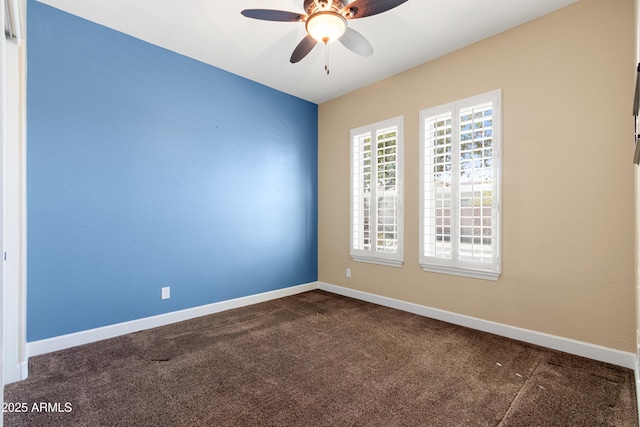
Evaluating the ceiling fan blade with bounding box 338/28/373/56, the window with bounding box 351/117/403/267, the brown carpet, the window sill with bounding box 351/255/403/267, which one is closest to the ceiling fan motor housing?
the ceiling fan blade with bounding box 338/28/373/56

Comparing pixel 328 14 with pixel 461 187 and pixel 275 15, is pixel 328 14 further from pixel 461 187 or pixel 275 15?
pixel 461 187

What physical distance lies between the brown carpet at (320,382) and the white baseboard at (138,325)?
0.32ft

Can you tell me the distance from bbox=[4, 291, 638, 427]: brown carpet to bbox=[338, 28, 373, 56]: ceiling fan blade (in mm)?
2483

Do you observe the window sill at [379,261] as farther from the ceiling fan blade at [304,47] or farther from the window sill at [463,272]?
the ceiling fan blade at [304,47]

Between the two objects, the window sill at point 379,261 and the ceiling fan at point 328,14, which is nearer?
the ceiling fan at point 328,14

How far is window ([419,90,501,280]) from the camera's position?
3.01m

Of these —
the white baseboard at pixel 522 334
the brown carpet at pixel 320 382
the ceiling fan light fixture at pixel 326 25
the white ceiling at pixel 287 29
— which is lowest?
the brown carpet at pixel 320 382

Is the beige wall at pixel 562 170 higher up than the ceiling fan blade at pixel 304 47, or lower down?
lower down

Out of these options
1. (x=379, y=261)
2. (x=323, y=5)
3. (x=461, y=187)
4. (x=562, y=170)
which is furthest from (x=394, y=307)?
(x=323, y=5)

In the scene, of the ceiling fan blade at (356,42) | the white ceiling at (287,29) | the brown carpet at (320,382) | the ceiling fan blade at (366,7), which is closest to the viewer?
the brown carpet at (320,382)

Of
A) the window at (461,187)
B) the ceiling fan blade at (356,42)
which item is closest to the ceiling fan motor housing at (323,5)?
the ceiling fan blade at (356,42)

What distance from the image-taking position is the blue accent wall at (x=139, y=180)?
8.61 ft

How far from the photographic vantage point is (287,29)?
9.54ft

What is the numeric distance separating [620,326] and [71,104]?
4797mm
